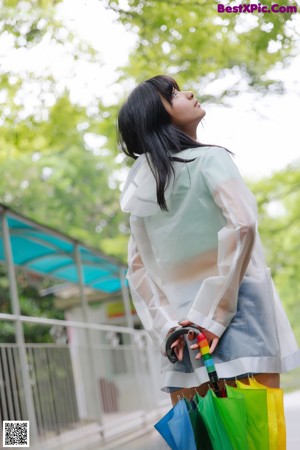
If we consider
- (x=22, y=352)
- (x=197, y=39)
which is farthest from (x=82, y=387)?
(x=197, y=39)

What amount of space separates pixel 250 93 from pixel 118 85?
241cm

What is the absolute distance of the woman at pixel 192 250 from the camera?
6.97ft

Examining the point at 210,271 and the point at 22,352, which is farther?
the point at 22,352

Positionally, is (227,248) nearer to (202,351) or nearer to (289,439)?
(202,351)

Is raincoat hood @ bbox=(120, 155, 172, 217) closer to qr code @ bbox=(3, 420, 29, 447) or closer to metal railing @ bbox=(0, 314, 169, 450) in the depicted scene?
qr code @ bbox=(3, 420, 29, 447)

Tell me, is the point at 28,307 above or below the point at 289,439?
above

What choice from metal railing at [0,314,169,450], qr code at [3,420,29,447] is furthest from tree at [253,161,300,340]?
qr code at [3,420,29,447]

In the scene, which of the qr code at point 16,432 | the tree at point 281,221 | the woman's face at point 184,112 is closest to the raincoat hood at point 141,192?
the woman's face at point 184,112

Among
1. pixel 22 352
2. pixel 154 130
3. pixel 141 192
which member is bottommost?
pixel 141 192

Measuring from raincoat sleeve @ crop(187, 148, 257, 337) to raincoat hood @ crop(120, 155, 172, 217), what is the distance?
188 mm

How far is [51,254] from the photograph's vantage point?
9523 mm

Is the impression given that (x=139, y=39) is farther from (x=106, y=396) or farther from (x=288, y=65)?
(x=106, y=396)

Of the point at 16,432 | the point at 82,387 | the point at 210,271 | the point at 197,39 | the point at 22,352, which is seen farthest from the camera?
the point at 82,387

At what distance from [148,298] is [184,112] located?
58 centimetres
